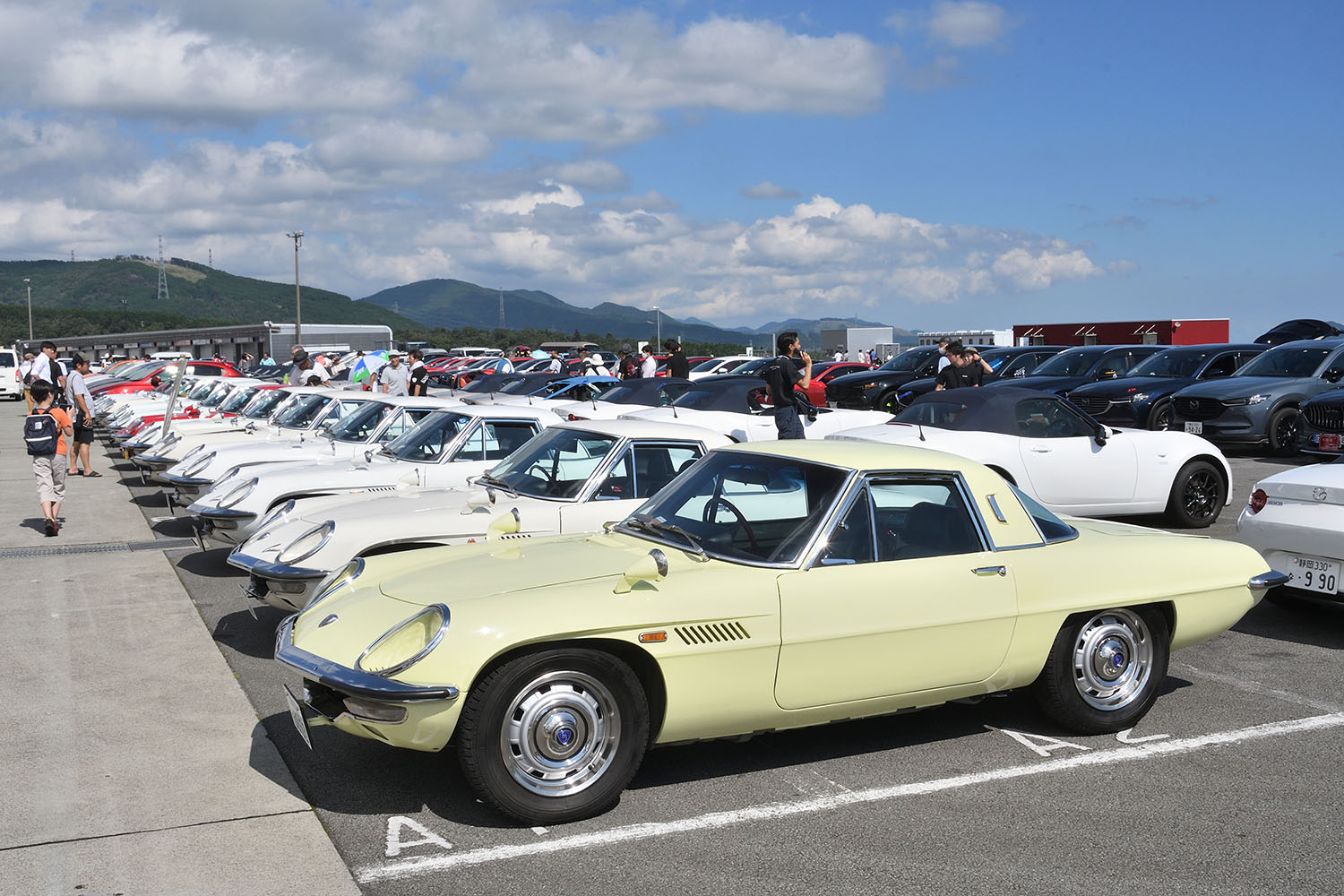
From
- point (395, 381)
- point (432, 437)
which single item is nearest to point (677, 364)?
A: point (395, 381)

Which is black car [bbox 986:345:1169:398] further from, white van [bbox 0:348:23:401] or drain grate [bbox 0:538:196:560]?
white van [bbox 0:348:23:401]

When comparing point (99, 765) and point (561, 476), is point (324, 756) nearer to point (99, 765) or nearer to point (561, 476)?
point (99, 765)

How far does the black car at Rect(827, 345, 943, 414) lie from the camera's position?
23.0 meters

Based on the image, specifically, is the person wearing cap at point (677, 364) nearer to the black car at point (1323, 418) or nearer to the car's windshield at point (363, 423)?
the car's windshield at point (363, 423)

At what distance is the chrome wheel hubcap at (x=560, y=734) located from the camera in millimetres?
4285

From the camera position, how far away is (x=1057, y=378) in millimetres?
21188

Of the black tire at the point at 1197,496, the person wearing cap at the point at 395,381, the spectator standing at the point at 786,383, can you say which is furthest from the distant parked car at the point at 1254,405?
the person wearing cap at the point at 395,381

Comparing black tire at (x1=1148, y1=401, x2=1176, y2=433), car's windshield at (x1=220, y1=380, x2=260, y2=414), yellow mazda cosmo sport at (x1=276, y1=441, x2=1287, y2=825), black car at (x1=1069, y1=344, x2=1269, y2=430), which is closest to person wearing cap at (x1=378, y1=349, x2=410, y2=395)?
car's windshield at (x1=220, y1=380, x2=260, y2=414)

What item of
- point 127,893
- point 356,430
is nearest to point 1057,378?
point 356,430

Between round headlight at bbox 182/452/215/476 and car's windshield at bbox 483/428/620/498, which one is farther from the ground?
car's windshield at bbox 483/428/620/498

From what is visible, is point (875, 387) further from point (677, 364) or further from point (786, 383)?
point (786, 383)

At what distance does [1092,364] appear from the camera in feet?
75.2

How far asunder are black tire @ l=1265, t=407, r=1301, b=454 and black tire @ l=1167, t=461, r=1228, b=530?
18.6 feet

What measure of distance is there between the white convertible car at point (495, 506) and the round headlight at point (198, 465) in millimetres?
4406
